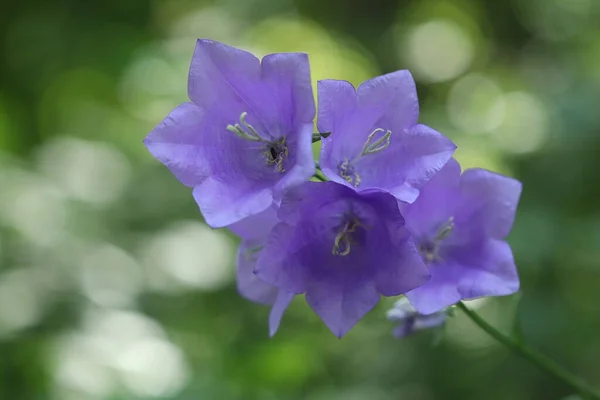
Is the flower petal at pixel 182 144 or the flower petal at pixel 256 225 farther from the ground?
the flower petal at pixel 182 144

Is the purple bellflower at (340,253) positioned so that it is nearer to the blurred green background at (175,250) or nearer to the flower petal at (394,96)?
the flower petal at (394,96)

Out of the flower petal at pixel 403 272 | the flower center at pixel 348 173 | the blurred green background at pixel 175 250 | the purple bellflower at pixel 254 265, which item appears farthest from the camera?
the blurred green background at pixel 175 250

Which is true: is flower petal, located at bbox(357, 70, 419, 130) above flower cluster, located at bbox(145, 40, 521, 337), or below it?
above

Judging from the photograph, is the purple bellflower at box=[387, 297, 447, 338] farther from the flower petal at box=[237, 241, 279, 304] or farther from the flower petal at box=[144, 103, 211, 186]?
the flower petal at box=[144, 103, 211, 186]

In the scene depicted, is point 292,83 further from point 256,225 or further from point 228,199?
point 256,225

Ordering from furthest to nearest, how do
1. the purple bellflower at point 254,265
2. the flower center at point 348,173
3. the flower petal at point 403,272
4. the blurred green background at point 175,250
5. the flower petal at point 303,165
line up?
the blurred green background at point 175,250, the purple bellflower at point 254,265, the flower center at point 348,173, the flower petal at point 403,272, the flower petal at point 303,165

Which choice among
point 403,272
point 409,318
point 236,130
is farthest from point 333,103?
point 409,318

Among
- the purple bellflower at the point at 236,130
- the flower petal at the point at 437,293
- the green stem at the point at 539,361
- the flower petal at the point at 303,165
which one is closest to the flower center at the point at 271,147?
the purple bellflower at the point at 236,130

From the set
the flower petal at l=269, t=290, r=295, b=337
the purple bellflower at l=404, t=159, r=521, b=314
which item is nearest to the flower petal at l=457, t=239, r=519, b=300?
the purple bellflower at l=404, t=159, r=521, b=314
